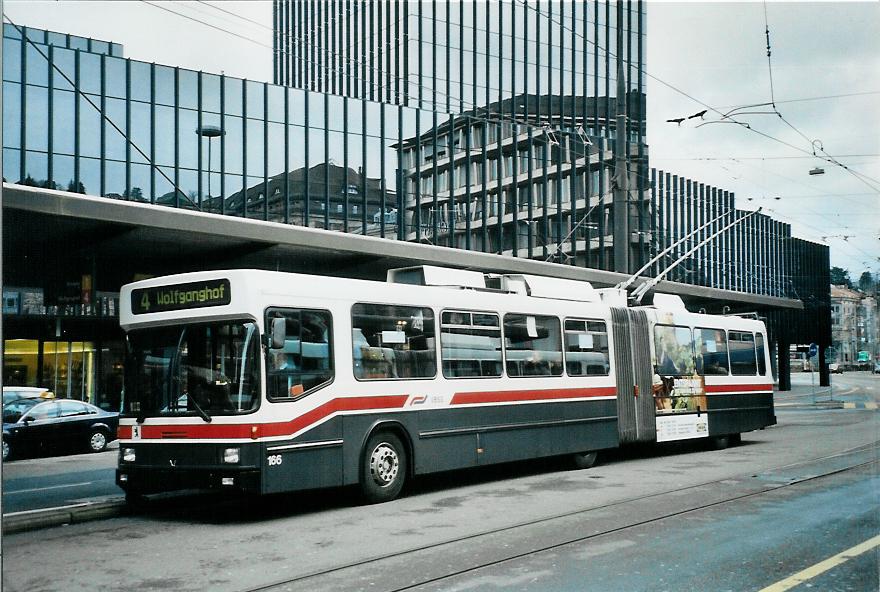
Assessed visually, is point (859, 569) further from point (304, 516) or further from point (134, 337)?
point (134, 337)

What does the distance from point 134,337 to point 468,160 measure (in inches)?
1360

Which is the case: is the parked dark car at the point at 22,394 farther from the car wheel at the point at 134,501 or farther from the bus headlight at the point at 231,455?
the bus headlight at the point at 231,455

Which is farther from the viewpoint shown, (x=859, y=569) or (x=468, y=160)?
(x=468, y=160)

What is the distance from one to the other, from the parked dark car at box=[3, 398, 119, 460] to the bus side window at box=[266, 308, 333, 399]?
12281mm

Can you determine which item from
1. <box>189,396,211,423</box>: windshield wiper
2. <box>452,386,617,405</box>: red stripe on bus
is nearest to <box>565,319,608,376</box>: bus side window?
<box>452,386,617,405</box>: red stripe on bus

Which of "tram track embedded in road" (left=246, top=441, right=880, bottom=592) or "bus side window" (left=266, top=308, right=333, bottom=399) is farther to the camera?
"bus side window" (left=266, top=308, right=333, bottom=399)

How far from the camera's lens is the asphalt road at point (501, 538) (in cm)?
727

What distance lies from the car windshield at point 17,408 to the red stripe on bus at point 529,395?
1308 cm

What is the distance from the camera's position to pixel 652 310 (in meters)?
18.1

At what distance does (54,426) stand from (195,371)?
13.0 m

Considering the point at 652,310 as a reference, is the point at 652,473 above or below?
below

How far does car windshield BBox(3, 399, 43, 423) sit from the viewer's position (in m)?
22.0

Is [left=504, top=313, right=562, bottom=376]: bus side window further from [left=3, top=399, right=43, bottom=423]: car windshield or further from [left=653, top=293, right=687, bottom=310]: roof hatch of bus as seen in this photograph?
[left=3, top=399, right=43, bottom=423]: car windshield

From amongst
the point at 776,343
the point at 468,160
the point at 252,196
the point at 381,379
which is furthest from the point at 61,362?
the point at 776,343
